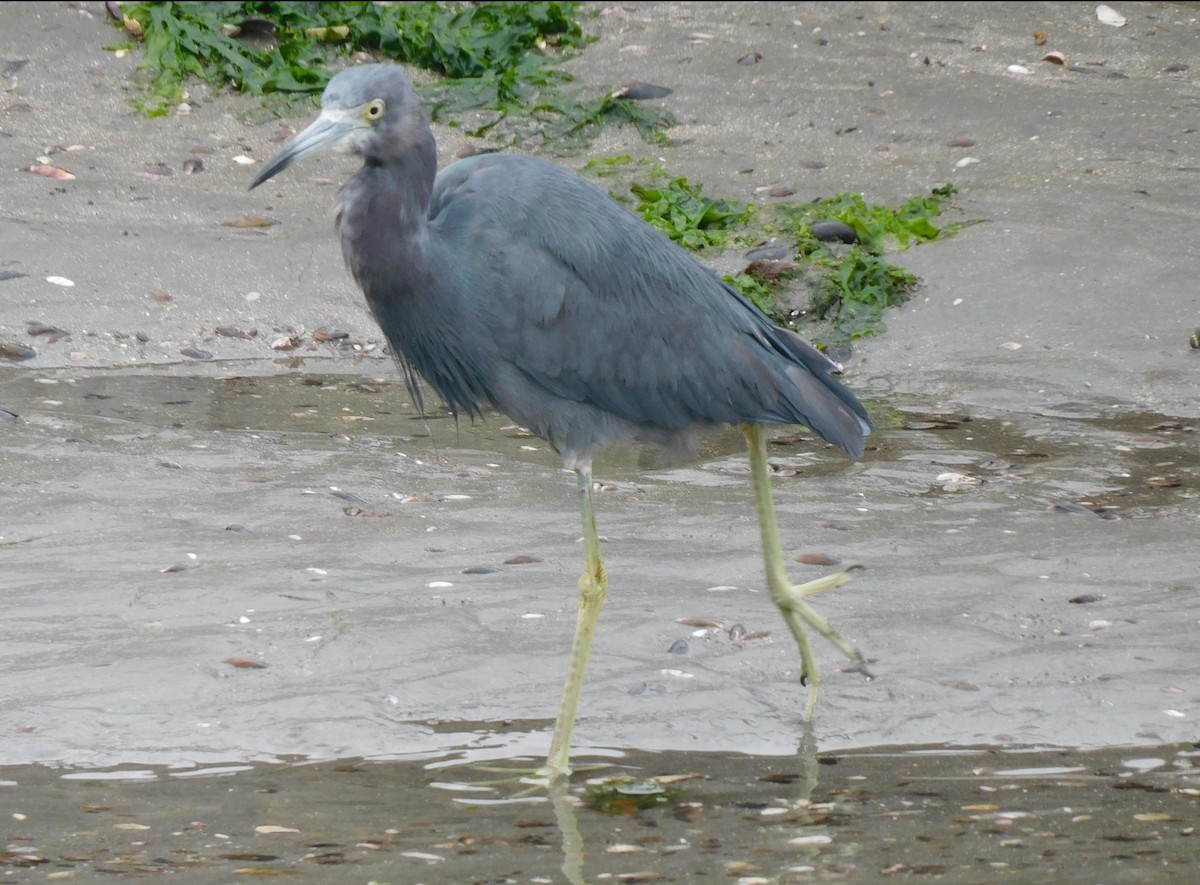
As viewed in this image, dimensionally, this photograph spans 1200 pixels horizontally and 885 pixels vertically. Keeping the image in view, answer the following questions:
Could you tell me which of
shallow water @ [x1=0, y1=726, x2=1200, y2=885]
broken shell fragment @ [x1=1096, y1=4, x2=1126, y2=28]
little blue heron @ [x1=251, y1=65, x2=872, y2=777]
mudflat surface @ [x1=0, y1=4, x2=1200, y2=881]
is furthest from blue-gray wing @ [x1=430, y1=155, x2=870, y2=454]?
broken shell fragment @ [x1=1096, y1=4, x2=1126, y2=28]

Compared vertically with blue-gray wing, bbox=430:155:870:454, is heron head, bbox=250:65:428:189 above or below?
above

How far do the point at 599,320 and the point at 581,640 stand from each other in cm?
95

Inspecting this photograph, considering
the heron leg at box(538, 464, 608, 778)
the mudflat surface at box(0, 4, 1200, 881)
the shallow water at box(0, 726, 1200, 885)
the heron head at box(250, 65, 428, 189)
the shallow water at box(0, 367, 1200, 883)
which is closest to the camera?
the shallow water at box(0, 726, 1200, 885)

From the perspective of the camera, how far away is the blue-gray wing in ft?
14.9

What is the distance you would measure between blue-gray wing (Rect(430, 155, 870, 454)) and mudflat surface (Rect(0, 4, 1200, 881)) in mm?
673

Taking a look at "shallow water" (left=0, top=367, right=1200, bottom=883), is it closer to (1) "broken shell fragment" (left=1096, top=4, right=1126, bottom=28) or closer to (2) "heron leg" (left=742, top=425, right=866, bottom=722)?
(2) "heron leg" (left=742, top=425, right=866, bottom=722)

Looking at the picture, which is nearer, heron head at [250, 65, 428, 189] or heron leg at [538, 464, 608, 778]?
heron head at [250, 65, 428, 189]

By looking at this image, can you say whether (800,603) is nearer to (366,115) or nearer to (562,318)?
(562,318)

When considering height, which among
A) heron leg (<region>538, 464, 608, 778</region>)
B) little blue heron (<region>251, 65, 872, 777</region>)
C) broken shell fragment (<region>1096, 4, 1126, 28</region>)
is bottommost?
heron leg (<region>538, 464, 608, 778</region>)

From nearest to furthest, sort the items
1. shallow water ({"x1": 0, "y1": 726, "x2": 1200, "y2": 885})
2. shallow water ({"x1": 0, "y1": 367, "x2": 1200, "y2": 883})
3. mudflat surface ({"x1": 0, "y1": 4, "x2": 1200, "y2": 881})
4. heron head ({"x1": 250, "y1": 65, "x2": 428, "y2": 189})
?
shallow water ({"x1": 0, "y1": 726, "x2": 1200, "y2": 885}), shallow water ({"x1": 0, "y1": 367, "x2": 1200, "y2": 883}), heron head ({"x1": 250, "y1": 65, "x2": 428, "y2": 189}), mudflat surface ({"x1": 0, "y1": 4, "x2": 1200, "y2": 881})

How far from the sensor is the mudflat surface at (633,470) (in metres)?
4.54

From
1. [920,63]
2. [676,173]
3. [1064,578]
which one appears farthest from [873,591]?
[920,63]

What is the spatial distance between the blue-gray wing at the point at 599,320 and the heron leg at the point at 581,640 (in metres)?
0.30

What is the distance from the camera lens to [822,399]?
4.93 m
